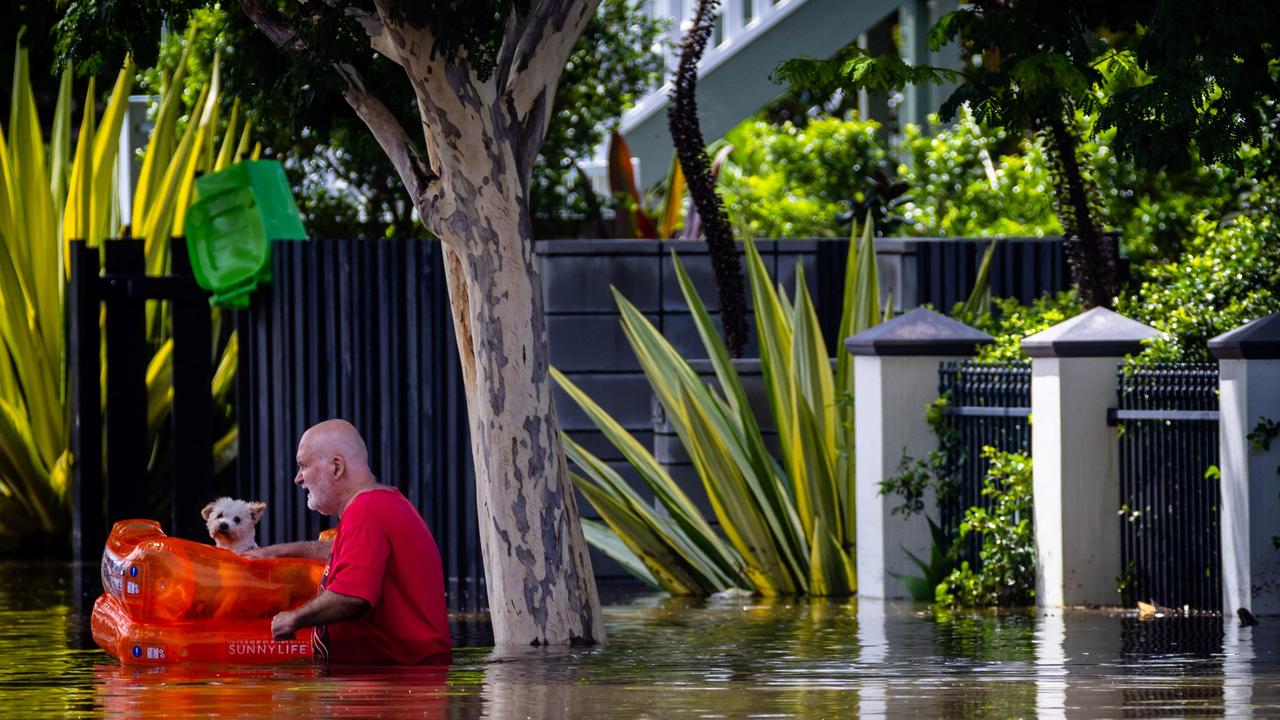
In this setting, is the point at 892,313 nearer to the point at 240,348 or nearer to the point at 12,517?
the point at 240,348

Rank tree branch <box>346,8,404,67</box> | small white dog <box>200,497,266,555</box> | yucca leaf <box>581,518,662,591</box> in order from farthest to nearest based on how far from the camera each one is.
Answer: yucca leaf <box>581,518,662,591</box> < tree branch <box>346,8,404,67</box> < small white dog <box>200,497,266,555</box>

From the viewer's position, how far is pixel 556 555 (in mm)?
9414

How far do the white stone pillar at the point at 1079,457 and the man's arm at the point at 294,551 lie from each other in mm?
4291

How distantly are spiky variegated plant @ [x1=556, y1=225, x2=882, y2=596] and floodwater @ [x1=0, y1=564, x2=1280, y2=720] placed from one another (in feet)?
2.70

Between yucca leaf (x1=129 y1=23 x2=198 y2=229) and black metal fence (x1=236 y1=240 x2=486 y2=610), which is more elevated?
yucca leaf (x1=129 y1=23 x2=198 y2=229)

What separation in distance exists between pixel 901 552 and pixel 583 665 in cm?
396

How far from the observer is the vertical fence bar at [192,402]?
14.0 meters

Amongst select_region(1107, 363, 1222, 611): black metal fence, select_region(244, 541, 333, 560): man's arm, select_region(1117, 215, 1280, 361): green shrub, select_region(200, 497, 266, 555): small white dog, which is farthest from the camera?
select_region(1117, 215, 1280, 361): green shrub

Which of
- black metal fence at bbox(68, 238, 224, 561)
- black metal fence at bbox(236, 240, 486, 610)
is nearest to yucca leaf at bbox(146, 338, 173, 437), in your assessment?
black metal fence at bbox(68, 238, 224, 561)

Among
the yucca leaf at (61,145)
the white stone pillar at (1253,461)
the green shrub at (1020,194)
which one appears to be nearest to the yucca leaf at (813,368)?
the white stone pillar at (1253,461)

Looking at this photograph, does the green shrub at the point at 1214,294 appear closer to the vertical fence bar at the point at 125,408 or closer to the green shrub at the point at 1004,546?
the green shrub at the point at 1004,546

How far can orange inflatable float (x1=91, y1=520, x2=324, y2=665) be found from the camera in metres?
8.46

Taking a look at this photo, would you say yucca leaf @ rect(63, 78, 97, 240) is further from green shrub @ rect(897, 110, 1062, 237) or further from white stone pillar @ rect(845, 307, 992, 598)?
white stone pillar @ rect(845, 307, 992, 598)

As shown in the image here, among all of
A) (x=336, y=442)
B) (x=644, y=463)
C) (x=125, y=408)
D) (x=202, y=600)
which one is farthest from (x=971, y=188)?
(x=336, y=442)
